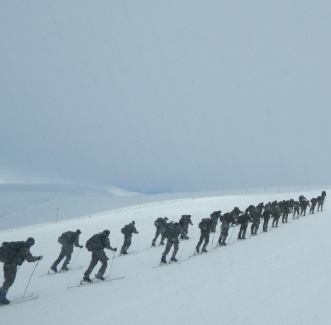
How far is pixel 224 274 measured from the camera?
10.7 meters

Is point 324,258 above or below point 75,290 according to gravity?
above

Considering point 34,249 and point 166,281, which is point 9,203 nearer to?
point 34,249

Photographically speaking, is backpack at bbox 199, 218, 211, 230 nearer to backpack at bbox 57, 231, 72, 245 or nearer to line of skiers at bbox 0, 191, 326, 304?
line of skiers at bbox 0, 191, 326, 304

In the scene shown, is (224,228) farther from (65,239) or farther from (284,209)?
(284,209)

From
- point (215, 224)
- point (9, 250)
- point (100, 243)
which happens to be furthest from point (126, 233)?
point (9, 250)

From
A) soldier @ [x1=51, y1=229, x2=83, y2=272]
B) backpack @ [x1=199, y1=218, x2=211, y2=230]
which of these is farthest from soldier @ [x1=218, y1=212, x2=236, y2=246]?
soldier @ [x1=51, y1=229, x2=83, y2=272]

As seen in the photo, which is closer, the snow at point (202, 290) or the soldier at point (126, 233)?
the snow at point (202, 290)

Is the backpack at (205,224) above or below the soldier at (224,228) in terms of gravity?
above

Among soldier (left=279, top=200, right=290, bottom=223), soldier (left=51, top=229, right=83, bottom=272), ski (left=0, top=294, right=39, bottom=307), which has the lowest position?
ski (left=0, top=294, right=39, bottom=307)

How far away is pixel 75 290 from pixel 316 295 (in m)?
6.99

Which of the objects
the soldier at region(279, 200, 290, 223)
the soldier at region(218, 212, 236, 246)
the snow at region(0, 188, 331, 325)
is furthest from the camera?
the soldier at region(279, 200, 290, 223)

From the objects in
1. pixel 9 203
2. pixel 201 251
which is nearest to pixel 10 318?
pixel 201 251

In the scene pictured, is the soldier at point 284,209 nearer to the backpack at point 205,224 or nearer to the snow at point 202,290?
the snow at point 202,290

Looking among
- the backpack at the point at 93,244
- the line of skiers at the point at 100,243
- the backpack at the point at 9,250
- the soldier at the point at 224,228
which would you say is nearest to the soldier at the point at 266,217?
the line of skiers at the point at 100,243
